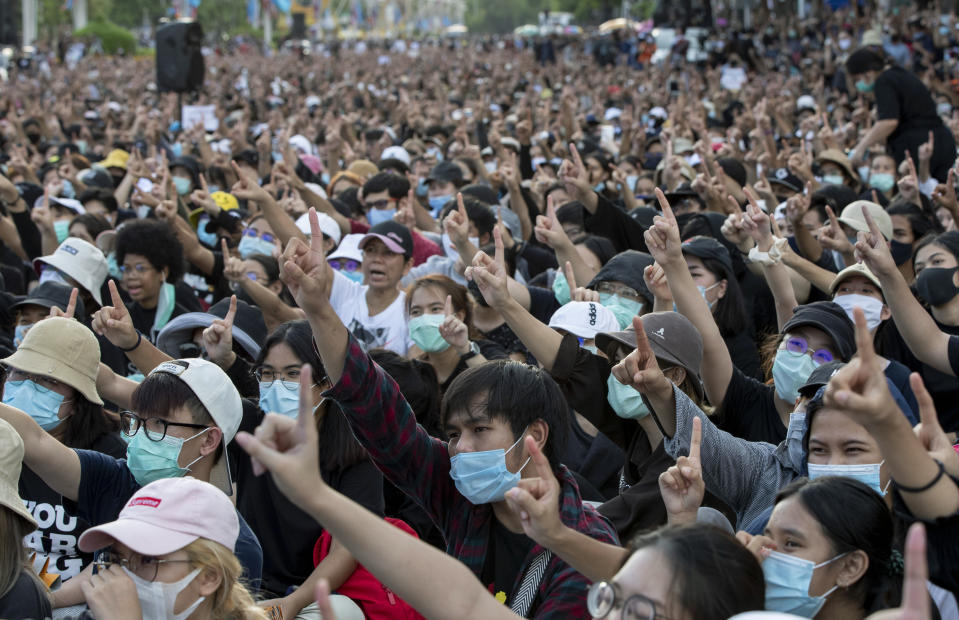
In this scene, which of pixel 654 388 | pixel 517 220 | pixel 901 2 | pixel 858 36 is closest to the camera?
pixel 654 388

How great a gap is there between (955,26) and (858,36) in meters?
3.37

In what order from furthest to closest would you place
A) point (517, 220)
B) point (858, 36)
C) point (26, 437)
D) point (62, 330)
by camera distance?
point (858, 36), point (517, 220), point (62, 330), point (26, 437)

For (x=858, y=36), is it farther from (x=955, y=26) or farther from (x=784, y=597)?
(x=784, y=597)

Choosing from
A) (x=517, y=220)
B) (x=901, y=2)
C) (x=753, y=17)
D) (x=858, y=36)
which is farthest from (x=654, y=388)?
(x=753, y=17)

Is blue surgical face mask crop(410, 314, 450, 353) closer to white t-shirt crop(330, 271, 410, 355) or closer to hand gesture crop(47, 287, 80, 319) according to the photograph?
white t-shirt crop(330, 271, 410, 355)

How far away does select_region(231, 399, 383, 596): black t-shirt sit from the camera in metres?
4.08

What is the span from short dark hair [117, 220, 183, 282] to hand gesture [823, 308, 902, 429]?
495 cm

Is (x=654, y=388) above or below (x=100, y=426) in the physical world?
above

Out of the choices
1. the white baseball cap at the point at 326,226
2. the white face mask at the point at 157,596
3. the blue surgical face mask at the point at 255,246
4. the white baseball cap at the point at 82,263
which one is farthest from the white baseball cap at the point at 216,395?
the blue surgical face mask at the point at 255,246

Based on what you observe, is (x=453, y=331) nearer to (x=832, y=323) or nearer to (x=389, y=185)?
(x=832, y=323)

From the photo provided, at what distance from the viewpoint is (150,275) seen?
6.57m

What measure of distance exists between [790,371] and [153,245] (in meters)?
3.89

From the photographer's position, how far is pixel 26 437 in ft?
11.9

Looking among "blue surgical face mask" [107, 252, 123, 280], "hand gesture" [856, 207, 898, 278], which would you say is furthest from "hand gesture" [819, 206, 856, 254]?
"blue surgical face mask" [107, 252, 123, 280]
